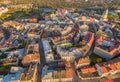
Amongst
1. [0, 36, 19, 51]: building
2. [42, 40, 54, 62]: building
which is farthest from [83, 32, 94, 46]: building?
[0, 36, 19, 51]: building

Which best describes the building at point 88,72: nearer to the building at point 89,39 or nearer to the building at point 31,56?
the building at point 31,56

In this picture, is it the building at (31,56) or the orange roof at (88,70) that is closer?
the orange roof at (88,70)

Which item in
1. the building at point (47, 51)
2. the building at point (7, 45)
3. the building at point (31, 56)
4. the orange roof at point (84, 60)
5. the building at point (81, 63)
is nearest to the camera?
the building at point (81, 63)

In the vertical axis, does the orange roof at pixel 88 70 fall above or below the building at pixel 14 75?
above

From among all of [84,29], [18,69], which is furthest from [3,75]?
[84,29]

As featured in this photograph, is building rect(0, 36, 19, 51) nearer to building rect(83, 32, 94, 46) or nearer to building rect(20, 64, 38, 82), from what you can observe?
building rect(20, 64, 38, 82)

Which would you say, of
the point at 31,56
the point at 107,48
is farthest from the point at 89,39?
the point at 31,56

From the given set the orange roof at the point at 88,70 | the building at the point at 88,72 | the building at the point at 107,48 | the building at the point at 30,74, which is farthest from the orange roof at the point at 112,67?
the building at the point at 30,74

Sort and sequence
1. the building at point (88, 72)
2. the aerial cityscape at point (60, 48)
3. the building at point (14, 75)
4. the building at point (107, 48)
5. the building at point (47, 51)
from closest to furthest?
the building at point (88, 72) < the building at point (14, 75) < the aerial cityscape at point (60, 48) < the building at point (47, 51) < the building at point (107, 48)

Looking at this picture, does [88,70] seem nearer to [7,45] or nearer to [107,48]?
[107,48]
